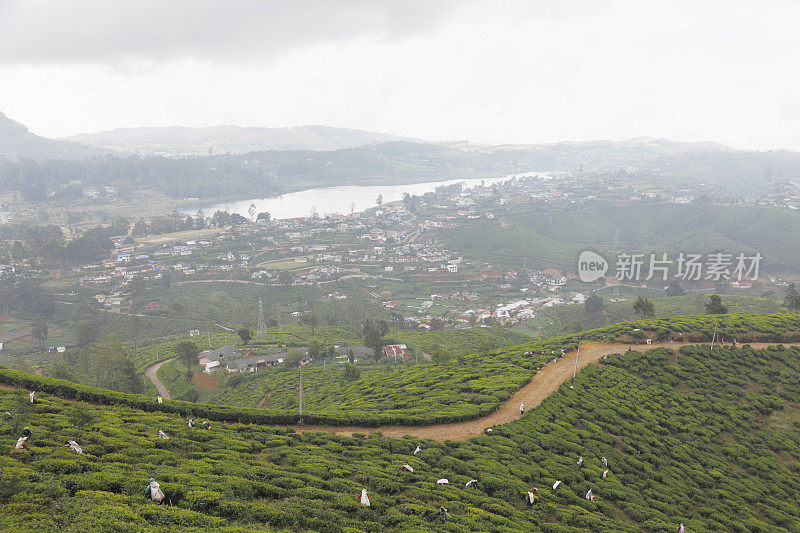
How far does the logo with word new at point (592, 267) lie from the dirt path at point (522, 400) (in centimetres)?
7151

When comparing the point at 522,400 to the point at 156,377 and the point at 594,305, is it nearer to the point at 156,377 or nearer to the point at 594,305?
the point at 156,377

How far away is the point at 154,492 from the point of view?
10.0m

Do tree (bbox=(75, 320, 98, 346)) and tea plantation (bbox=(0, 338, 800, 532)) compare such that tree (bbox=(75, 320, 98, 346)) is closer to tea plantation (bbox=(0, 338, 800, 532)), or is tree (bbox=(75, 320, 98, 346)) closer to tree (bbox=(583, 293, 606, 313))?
tea plantation (bbox=(0, 338, 800, 532))

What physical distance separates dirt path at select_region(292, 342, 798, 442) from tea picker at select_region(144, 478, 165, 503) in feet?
28.9

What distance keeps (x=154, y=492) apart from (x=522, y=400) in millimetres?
17188

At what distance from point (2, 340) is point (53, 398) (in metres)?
58.6

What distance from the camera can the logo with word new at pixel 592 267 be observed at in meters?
99.2

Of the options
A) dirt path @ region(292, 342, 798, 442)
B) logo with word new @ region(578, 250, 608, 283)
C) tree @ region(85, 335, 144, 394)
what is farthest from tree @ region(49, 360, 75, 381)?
logo with word new @ region(578, 250, 608, 283)

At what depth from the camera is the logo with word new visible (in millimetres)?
99250

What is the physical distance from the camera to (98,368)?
36.9 meters

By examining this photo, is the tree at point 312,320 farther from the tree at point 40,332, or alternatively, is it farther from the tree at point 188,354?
the tree at point 40,332

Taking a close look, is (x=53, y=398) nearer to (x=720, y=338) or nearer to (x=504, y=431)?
(x=504, y=431)

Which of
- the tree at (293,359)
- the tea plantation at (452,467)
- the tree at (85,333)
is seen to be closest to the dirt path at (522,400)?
the tea plantation at (452,467)

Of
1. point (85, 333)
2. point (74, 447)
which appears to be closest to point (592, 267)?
point (85, 333)
